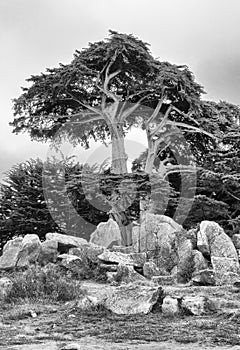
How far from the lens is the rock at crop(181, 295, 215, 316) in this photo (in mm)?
6668

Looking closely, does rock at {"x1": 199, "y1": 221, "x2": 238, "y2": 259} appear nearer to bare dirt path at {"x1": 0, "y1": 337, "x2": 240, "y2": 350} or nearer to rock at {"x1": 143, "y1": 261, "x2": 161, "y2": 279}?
rock at {"x1": 143, "y1": 261, "x2": 161, "y2": 279}

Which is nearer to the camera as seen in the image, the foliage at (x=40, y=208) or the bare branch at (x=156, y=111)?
the bare branch at (x=156, y=111)

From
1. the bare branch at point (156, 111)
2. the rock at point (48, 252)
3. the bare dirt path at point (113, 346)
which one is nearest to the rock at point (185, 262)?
the rock at point (48, 252)

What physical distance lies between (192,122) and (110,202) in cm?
583

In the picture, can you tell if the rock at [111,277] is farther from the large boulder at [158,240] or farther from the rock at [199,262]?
the rock at [199,262]

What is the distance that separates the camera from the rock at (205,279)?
34.3 feet

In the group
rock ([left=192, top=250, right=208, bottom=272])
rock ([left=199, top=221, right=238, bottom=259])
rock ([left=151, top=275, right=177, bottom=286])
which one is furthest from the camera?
rock ([left=199, top=221, right=238, bottom=259])

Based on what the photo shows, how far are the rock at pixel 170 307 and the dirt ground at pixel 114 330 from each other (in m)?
0.12

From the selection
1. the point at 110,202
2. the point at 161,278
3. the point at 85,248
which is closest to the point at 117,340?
the point at 161,278

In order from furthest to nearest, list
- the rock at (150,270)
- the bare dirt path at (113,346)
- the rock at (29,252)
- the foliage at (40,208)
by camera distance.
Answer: the foliage at (40,208) < the rock at (29,252) < the rock at (150,270) < the bare dirt path at (113,346)

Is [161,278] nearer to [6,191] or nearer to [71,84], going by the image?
[71,84]

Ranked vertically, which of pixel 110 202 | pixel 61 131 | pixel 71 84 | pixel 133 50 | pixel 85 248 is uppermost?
pixel 133 50

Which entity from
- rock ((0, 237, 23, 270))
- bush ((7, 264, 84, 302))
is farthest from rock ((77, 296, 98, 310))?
rock ((0, 237, 23, 270))

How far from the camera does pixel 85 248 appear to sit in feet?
49.4
